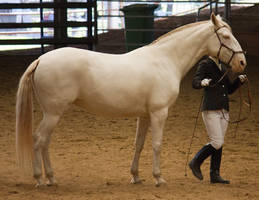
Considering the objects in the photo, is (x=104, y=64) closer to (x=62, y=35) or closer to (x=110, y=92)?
(x=110, y=92)

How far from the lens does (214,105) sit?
5512mm

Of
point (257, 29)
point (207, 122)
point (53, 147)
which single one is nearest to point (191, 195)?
point (207, 122)

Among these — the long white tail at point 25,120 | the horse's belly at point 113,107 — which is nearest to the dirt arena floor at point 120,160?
the long white tail at point 25,120

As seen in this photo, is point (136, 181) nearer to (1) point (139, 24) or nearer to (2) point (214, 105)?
(2) point (214, 105)

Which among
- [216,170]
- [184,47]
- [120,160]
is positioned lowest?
[120,160]

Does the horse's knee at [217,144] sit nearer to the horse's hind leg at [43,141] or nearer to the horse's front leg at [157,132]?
the horse's front leg at [157,132]

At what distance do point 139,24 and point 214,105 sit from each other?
31.0 ft

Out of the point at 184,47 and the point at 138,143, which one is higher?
the point at 184,47

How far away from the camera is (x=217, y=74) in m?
5.62

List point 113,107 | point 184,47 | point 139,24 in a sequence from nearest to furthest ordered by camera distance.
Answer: point 113,107 → point 184,47 → point 139,24

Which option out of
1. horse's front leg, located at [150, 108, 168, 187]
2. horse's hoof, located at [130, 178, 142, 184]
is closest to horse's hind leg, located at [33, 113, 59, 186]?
horse's hoof, located at [130, 178, 142, 184]

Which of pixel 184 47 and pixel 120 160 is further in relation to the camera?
pixel 120 160

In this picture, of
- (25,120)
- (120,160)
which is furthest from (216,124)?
(25,120)

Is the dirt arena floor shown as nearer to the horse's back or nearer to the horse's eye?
the horse's back
